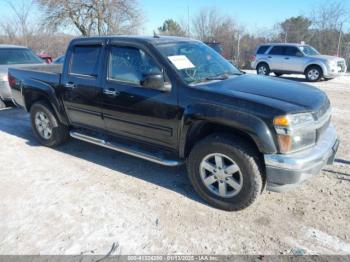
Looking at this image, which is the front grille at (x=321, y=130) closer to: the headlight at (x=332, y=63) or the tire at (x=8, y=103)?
the tire at (x=8, y=103)

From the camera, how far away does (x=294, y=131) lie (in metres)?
3.02

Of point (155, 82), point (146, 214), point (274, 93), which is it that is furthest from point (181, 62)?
point (146, 214)

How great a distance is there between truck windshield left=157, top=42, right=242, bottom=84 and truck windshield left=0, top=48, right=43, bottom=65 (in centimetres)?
650

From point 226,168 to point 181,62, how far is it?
1.41m

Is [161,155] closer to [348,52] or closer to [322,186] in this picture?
[322,186]

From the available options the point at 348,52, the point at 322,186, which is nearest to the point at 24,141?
the point at 322,186

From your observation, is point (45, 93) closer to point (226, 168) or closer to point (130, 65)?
point (130, 65)

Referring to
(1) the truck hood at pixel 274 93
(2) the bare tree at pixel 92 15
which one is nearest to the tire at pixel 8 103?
(1) the truck hood at pixel 274 93

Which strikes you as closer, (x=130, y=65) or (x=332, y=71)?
(x=130, y=65)

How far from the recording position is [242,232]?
10.2 ft

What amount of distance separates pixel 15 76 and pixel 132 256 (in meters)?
4.55

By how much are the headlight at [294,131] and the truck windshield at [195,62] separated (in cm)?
116

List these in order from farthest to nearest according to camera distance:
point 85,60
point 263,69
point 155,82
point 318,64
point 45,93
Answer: point 263,69 → point 318,64 → point 45,93 → point 85,60 → point 155,82

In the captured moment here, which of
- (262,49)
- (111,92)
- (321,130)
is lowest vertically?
(321,130)
